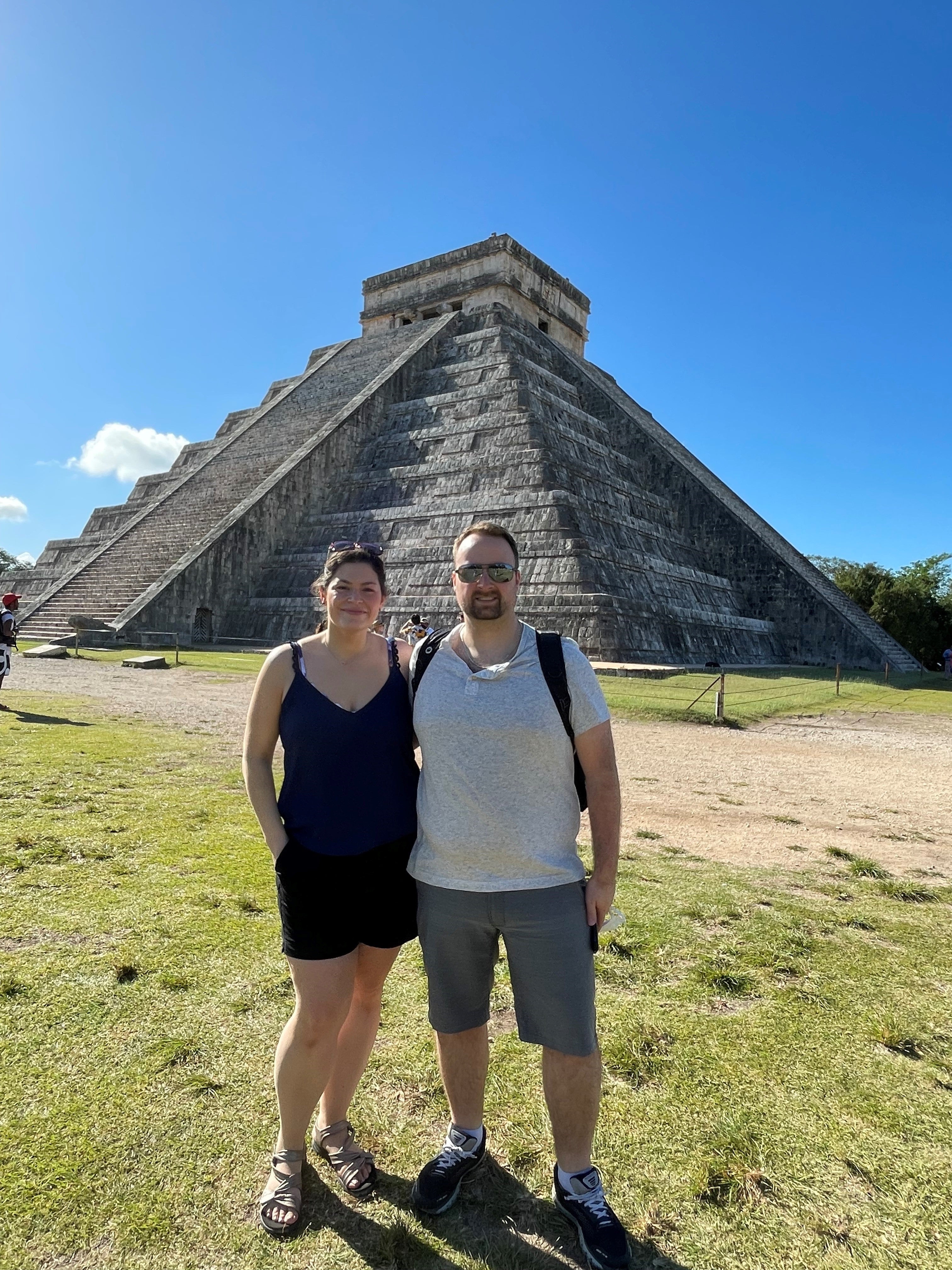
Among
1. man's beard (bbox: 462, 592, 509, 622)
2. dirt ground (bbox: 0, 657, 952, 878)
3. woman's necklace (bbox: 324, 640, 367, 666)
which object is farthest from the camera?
dirt ground (bbox: 0, 657, 952, 878)

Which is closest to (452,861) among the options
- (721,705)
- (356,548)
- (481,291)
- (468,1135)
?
(468,1135)

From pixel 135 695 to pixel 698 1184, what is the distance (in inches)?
459

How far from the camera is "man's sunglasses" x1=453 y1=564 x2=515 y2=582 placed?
2.43m

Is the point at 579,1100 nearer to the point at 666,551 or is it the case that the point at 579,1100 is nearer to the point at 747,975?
the point at 747,975

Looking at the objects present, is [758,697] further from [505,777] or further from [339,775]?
[339,775]

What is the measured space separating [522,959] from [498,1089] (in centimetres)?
75

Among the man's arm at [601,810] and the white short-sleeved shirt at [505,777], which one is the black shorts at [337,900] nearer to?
the white short-sleeved shirt at [505,777]

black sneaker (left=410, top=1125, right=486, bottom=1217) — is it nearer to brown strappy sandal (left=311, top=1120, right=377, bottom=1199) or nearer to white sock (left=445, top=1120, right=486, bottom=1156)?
white sock (left=445, top=1120, right=486, bottom=1156)

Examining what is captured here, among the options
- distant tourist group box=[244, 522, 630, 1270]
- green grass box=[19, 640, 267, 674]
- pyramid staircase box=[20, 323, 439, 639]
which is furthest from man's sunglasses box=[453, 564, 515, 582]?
pyramid staircase box=[20, 323, 439, 639]

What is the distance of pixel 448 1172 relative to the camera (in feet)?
7.33

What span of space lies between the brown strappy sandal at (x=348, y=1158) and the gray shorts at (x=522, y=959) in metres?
0.46

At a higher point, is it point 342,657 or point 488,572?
point 488,572

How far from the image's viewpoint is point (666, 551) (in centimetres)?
2300

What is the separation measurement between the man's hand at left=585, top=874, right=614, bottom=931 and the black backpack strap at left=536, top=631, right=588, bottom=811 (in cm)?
23
